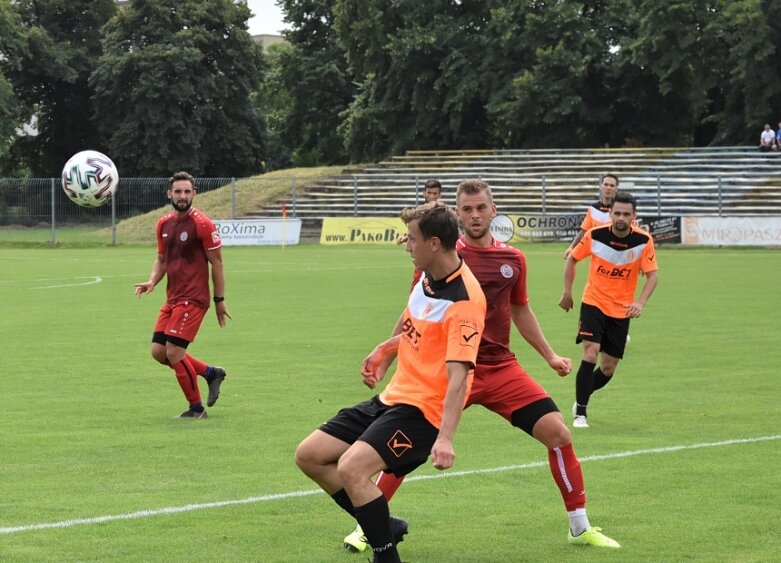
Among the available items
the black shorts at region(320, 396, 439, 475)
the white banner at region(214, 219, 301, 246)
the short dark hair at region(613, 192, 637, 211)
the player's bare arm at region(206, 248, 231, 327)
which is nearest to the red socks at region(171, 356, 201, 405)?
the player's bare arm at region(206, 248, 231, 327)

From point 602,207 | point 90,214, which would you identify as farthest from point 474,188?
point 90,214

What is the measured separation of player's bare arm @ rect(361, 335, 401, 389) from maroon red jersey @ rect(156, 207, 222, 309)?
493cm

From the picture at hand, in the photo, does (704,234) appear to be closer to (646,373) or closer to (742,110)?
(742,110)

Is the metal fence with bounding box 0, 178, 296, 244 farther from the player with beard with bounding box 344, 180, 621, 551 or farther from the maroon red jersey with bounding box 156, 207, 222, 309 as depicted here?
the player with beard with bounding box 344, 180, 621, 551

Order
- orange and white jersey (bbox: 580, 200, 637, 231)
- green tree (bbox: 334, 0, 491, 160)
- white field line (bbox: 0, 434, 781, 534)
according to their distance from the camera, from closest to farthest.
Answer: white field line (bbox: 0, 434, 781, 534)
orange and white jersey (bbox: 580, 200, 637, 231)
green tree (bbox: 334, 0, 491, 160)

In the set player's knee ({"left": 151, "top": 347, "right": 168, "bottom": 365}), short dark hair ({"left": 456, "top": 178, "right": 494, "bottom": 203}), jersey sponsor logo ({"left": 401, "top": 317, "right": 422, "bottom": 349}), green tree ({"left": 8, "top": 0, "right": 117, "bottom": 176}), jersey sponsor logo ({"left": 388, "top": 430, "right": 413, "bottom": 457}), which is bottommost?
player's knee ({"left": 151, "top": 347, "right": 168, "bottom": 365})

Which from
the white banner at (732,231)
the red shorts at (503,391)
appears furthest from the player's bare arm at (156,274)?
the white banner at (732,231)

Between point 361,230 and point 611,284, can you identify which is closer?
point 611,284

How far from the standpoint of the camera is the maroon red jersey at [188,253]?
11094 millimetres

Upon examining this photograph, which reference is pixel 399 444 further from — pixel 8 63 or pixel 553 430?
pixel 8 63

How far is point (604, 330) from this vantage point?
10.9m

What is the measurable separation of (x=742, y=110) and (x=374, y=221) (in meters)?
20.5

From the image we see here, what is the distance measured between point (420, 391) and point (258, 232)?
3937cm

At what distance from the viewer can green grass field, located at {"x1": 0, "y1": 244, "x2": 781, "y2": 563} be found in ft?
21.9
